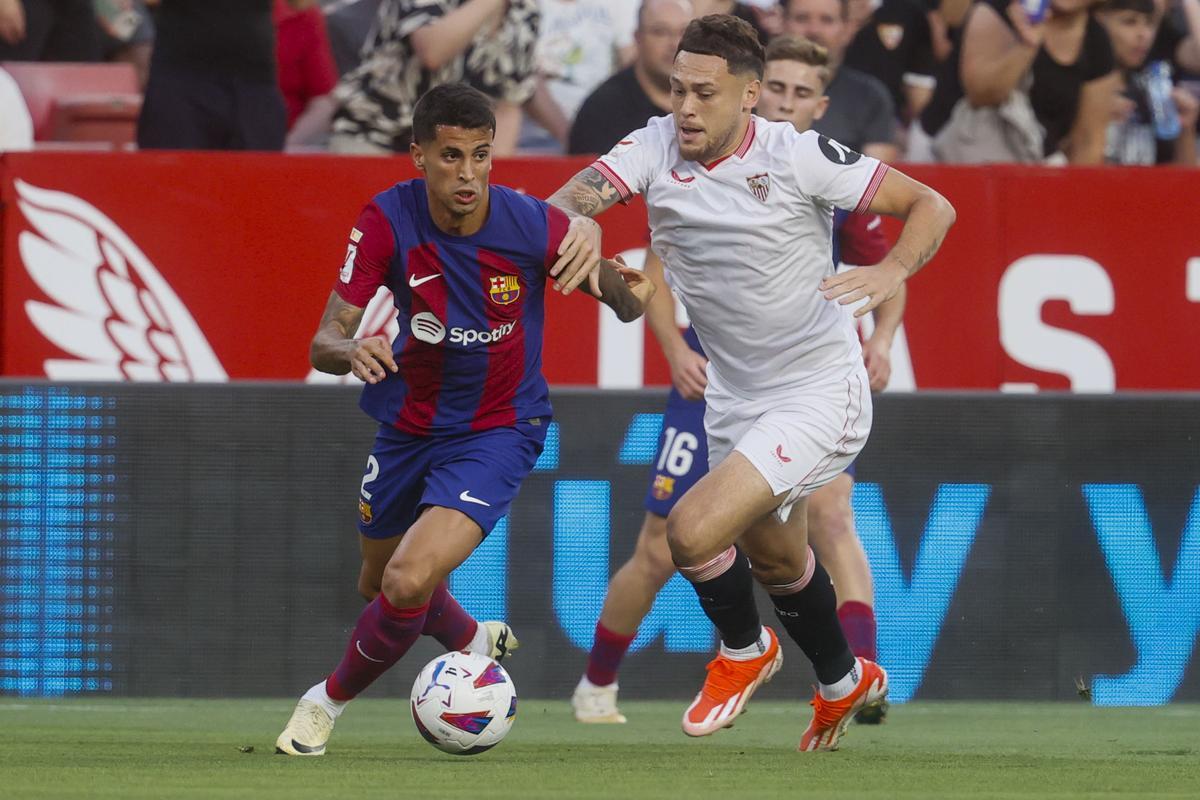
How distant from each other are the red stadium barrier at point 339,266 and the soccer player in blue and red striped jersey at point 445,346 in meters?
3.85

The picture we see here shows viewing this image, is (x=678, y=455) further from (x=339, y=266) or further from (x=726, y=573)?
A: (x=339, y=266)

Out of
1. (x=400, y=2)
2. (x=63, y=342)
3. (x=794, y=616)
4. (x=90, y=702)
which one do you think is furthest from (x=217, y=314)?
(x=794, y=616)

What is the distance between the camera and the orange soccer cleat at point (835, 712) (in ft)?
23.5

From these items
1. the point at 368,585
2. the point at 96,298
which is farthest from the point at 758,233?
the point at 96,298

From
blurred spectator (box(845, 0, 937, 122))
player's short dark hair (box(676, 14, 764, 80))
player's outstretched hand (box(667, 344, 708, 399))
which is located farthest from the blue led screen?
blurred spectator (box(845, 0, 937, 122))

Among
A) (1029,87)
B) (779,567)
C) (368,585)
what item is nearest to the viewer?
(779,567)

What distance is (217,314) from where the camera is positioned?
10.9 metres

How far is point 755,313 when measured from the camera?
6.93 m

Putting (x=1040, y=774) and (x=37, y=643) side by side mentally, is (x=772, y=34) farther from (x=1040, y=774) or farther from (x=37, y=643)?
(x=1040, y=774)

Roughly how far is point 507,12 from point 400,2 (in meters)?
0.59

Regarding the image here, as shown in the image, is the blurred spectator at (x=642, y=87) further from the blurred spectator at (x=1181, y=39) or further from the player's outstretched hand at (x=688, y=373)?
the blurred spectator at (x=1181, y=39)

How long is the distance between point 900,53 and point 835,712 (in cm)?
657

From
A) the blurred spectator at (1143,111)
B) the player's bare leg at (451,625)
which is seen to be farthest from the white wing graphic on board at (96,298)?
the blurred spectator at (1143,111)

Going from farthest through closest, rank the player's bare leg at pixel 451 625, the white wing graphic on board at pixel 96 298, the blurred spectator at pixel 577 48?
1. the blurred spectator at pixel 577 48
2. the white wing graphic on board at pixel 96 298
3. the player's bare leg at pixel 451 625
